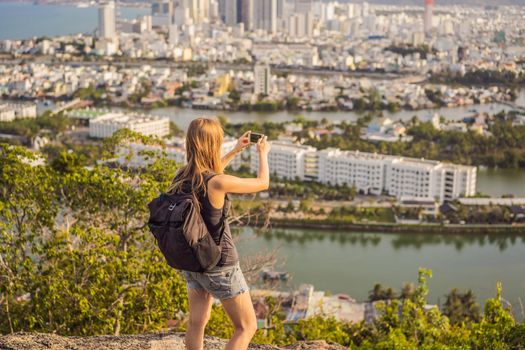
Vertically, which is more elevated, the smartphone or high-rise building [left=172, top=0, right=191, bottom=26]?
the smartphone

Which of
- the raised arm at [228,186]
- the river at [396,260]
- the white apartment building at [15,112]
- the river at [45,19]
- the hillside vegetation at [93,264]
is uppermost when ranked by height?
the raised arm at [228,186]

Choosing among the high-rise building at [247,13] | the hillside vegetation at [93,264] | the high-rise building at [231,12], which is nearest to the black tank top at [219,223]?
the hillside vegetation at [93,264]

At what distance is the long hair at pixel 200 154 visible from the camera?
0.94 metres

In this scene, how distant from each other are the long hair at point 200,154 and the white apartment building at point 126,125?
710cm

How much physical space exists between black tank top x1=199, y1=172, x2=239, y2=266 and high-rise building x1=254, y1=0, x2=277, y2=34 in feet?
67.3

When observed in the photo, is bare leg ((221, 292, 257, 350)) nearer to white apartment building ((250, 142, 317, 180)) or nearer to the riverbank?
the riverbank

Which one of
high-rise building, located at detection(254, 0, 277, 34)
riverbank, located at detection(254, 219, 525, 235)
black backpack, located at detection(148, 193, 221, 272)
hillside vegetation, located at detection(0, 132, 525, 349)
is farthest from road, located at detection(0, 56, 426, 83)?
black backpack, located at detection(148, 193, 221, 272)

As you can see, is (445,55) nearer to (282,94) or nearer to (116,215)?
(282,94)

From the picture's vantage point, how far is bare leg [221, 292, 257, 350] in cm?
98

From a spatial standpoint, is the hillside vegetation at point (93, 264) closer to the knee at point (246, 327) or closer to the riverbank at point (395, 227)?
the knee at point (246, 327)

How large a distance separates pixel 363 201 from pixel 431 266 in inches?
56.4

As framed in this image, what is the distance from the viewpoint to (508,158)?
6.99 metres

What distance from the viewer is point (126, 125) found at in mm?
7992

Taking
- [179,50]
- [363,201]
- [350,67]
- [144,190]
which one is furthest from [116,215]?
[179,50]
